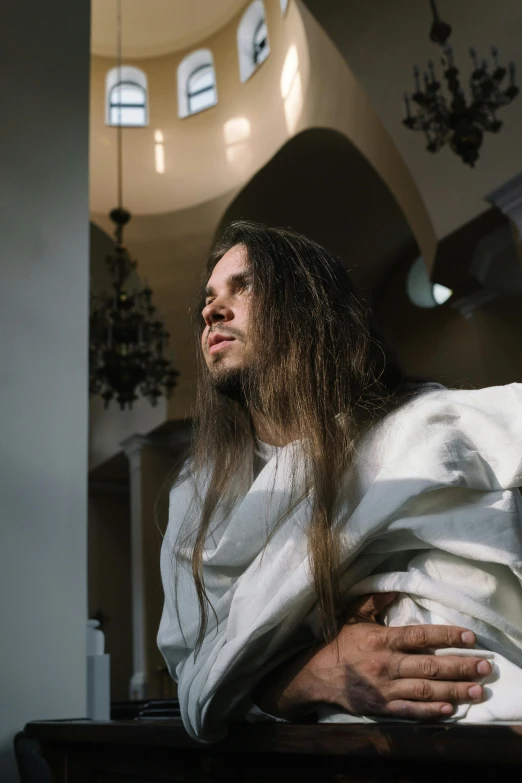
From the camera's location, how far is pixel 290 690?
949 millimetres

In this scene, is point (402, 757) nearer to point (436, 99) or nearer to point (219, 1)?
point (436, 99)

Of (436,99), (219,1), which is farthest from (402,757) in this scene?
(219,1)

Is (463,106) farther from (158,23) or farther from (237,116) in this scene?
(158,23)

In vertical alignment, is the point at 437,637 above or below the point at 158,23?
below

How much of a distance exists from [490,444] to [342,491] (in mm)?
195

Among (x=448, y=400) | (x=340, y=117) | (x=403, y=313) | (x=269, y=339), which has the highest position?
(x=340, y=117)

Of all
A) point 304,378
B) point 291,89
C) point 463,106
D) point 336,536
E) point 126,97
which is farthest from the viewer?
point 126,97

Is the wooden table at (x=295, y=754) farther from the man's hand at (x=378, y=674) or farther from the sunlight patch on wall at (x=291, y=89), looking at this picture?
the sunlight patch on wall at (x=291, y=89)

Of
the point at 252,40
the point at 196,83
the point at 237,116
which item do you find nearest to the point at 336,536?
the point at 237,116

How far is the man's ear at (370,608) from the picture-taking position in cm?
94

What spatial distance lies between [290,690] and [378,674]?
142 mm

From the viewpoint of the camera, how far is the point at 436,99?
5.73m

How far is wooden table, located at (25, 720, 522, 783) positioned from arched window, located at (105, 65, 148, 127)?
8369 mm

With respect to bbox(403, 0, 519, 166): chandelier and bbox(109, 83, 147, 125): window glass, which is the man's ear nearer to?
bbox(403, 0, 519, 166): chandelier
